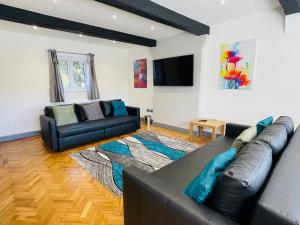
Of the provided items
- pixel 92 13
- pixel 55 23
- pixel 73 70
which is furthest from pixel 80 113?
pixel 92 13

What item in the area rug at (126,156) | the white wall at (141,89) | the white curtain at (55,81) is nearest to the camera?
the area rug at (126,156)

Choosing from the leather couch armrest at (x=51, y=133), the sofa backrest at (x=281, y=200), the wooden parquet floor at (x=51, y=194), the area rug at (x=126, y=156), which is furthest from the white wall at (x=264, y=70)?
the leather couch armrest at (x=51, y=133)

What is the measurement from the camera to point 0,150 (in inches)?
131

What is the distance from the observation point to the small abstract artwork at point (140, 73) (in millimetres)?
5414

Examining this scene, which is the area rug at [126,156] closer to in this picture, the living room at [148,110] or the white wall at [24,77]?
the living room at [148,110]

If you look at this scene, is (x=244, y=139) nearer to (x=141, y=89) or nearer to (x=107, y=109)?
(x=107, y=109)

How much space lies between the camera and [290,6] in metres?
2.44

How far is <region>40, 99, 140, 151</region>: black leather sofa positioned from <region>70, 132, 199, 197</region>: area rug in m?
0.29

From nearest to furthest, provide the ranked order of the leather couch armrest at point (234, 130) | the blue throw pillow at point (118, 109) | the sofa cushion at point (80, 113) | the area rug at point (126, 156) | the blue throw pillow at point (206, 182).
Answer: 1. the blue throw pillow at point (206, 182)
2. the area rug at point (126, 156)
3. the leather couch armrest at point (234, 130)
4. the sofa cushion at point (80, 113)
5. the blue throw pillow at point (118, 109)

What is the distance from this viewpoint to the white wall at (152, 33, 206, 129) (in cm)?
395

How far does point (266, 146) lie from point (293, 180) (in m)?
0.40

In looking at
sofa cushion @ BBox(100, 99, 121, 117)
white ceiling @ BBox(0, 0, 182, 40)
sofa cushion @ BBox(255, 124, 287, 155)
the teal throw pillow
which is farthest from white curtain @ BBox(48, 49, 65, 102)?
sofa cushion @ BBox(255, 124, 287, 155)

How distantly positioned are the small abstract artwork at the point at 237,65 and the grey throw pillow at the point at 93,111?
283 centimetres

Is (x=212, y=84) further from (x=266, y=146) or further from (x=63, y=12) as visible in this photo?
(x=63, y=12)
